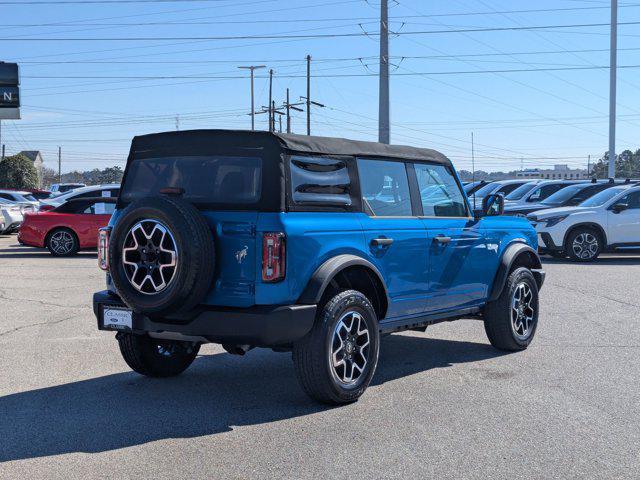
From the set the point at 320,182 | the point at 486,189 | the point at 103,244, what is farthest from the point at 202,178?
the point at 486,189

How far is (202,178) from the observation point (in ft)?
20.1

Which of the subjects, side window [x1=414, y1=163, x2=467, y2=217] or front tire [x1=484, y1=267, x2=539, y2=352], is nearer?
side window [x1=414, y1=163, x2=467, y2=217]

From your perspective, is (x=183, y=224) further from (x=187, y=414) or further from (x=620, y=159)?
(x=620, y=159)

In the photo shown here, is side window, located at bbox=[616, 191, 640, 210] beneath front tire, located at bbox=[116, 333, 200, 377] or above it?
above

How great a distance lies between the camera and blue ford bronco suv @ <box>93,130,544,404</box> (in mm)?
5652

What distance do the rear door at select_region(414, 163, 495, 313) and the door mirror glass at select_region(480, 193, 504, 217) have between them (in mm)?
256

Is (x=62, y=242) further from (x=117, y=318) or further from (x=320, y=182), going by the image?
(x=320, y=182)

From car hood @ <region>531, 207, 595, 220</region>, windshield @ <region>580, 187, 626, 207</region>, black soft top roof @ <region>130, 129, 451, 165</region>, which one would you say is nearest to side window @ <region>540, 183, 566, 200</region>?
windshield @ <region>580, 187, 626, 207</region>

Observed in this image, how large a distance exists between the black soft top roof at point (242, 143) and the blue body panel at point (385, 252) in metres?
0.51

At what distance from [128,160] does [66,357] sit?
87.9 inches

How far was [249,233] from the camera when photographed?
5.68 m

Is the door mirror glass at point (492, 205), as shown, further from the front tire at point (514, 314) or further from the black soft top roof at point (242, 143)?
the black soft top roof at point (242, 143)

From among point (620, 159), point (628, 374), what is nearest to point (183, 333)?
point (628, 374)

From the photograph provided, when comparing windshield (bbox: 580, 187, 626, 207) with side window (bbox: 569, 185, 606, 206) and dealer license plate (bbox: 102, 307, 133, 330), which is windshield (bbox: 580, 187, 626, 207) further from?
dealer license plate (bbox: 102, 307, 133, 330)
